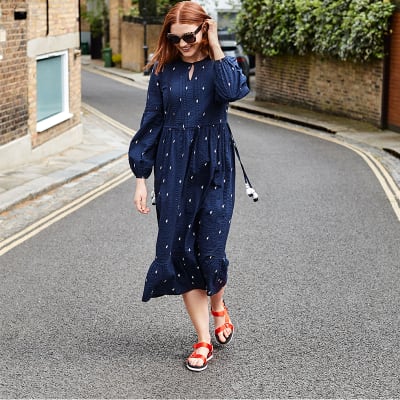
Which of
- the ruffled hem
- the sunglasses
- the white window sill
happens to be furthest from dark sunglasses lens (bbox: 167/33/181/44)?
the white window sill

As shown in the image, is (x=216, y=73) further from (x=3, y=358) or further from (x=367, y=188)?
(x=367, y=188)

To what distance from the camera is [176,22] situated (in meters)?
5.01

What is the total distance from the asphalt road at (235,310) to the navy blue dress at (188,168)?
1.86 ft

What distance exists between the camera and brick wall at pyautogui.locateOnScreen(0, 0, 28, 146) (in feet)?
45.1

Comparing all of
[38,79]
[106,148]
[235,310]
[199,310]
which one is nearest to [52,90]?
[38,79]

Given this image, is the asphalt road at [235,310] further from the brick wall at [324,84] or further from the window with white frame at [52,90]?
the brick wall at [324,84]

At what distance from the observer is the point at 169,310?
6.50m

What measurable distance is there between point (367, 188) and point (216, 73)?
25.6ft

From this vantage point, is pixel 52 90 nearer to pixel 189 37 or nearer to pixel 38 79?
pixel 38 79

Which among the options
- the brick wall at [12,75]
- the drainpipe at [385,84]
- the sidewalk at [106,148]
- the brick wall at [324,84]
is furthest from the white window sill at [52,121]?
the brick wall at [324,84]

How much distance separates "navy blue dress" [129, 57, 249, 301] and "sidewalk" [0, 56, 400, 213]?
5.76m

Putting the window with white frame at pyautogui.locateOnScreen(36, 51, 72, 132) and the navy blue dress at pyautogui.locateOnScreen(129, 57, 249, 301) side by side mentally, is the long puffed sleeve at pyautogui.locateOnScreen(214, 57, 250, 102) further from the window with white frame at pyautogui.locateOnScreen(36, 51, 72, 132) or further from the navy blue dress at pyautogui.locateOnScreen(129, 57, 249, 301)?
the window with white frame at pyautogui.locateOnScreen(36, 51, 72, 132)

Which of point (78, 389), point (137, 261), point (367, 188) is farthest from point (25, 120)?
point (78, 389)

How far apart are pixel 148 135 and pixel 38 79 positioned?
1084 cm
